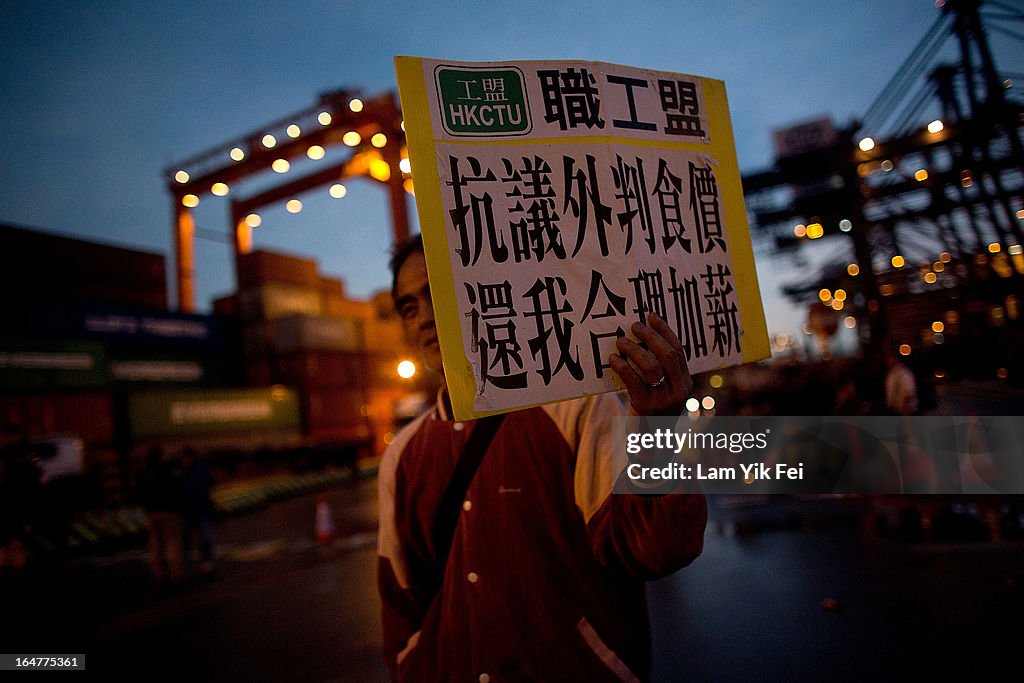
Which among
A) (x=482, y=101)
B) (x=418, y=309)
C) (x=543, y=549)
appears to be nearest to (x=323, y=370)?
(x=418, y=309)

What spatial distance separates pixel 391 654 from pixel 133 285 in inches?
1093

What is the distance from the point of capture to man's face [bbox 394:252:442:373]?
6.17ft

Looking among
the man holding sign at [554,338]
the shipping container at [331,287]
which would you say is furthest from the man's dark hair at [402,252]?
the shipping container at [331,287]

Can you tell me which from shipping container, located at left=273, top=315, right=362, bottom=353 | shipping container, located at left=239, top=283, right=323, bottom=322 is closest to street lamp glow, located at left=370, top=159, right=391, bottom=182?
shipping container, located at left=273, top=315, right=362, bottom=353

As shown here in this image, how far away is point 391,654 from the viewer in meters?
1.82

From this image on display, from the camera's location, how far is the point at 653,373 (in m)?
1.27

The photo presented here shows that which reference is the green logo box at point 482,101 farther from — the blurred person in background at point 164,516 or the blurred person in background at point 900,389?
the blurred person in background at point 164,516

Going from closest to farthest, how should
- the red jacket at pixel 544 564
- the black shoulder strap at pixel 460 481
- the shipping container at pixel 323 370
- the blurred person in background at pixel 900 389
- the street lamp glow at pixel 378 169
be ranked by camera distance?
1. the red jacket at pixel 544 564
2. the black shoulder strap at pixel 460 481
3. the blurred person in background at pixel 900 389
4. the street lamp glow at pixel 378 169
5. the shipping container at pixel 323 370

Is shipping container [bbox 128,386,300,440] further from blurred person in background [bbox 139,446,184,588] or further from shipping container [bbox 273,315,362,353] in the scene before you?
blurred person in background [bbox 139,446,184,588]

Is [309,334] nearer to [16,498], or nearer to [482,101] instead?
[16,498]

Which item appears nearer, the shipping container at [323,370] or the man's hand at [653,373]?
the man's hand at [653,373]

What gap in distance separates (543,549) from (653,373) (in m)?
0.63

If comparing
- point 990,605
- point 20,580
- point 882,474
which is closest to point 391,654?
point 990,605

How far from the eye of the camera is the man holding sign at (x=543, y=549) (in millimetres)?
1352
